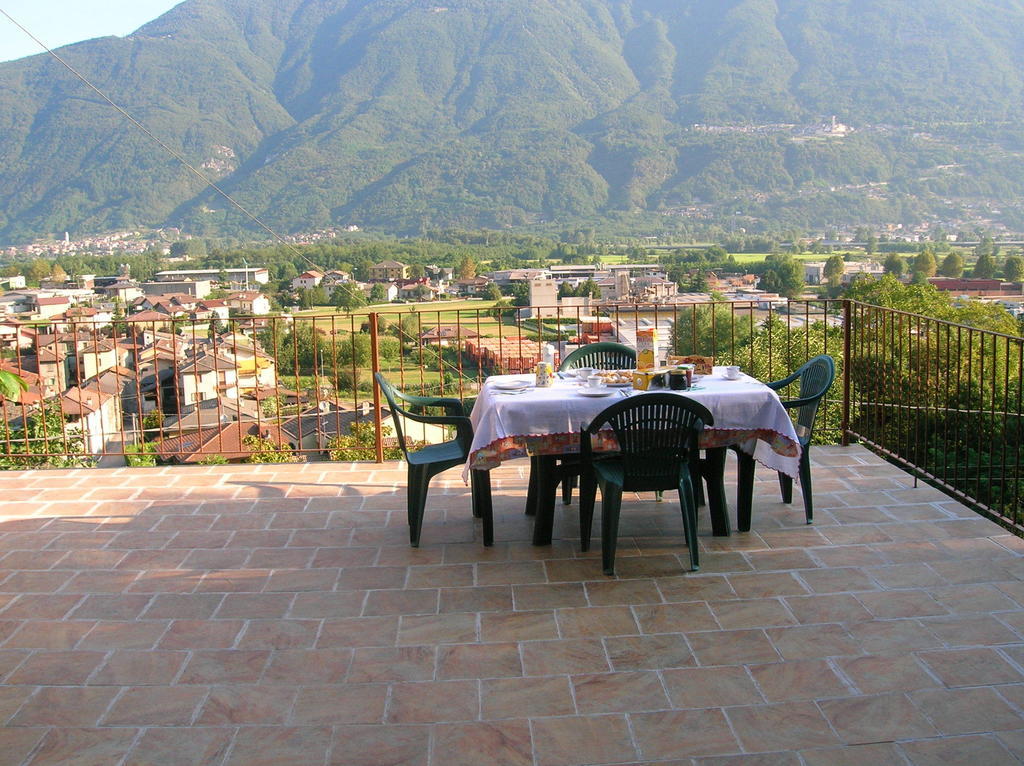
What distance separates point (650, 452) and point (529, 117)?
74398 mm

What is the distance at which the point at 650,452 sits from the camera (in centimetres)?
359

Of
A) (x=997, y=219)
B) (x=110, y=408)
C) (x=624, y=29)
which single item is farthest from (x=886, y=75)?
(x=110, y=408)

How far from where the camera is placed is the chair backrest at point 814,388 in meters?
4.34

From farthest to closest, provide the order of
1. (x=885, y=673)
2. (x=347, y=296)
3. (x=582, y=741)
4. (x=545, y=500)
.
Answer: (x=347, y=296)
(x=545, y=500)
(x=885, y=673)
(x=582, y=741)

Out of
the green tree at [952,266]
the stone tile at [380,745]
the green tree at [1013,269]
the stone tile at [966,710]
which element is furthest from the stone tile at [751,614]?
the green tree at [952,266]

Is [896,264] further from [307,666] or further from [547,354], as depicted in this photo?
[307,666]

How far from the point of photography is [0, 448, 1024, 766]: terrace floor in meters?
2.39

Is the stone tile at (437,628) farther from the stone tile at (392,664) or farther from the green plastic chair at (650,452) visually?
the green plastic chair at (650,452)

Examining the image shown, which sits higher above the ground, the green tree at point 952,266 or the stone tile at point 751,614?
the green tree at point 952,266

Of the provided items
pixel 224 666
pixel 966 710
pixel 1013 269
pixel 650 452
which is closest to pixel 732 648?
pixel 966 710

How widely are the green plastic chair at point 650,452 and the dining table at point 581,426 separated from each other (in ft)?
0.85

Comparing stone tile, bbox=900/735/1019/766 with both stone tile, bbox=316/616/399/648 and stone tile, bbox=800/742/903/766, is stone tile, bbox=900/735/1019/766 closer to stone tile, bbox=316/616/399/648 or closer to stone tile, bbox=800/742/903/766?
stone tile, bbox=800/742/903/766

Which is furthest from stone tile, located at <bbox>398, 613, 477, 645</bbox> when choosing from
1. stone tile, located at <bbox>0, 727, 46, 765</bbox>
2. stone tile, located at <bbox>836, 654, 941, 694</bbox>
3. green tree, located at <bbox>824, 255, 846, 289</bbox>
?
green tree, located at <bbox>824, 255, 846, 289</bbox>

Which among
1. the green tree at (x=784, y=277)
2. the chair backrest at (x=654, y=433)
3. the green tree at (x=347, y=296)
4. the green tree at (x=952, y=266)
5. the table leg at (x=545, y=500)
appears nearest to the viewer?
the chair backrest at (x=654, y=433)
